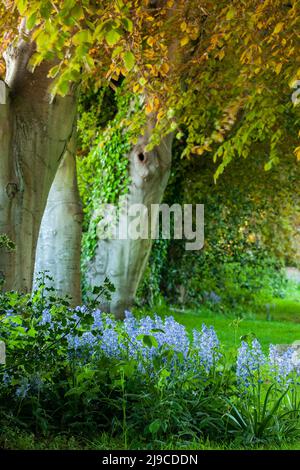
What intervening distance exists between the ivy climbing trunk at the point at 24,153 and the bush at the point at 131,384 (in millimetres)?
1296

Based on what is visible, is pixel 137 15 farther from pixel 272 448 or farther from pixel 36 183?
pixel 272 448

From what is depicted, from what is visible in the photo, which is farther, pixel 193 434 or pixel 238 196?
pixel 238 196

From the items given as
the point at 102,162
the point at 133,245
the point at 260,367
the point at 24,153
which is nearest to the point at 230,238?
the point at 133,245

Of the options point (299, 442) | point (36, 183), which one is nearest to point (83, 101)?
point (36, 183)

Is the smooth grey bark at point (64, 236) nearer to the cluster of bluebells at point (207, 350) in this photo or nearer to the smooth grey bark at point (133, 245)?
the smooth grey bark at point (133, 245)

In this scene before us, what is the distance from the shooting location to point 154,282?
14.2 m

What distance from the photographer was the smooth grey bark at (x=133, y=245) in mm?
11711

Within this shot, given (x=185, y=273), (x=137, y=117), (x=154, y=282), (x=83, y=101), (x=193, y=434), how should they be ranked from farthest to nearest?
(x=185, y=273) → (x=154, y=282) → (x=83, y=101) → (x=137, y=117) → (x=193, y=434)

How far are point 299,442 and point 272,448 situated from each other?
0.86ft

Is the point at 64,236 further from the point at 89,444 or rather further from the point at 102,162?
the point at 89,444

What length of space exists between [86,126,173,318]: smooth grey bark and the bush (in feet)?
21.5

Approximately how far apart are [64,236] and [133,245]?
Answer: 7.79 feet

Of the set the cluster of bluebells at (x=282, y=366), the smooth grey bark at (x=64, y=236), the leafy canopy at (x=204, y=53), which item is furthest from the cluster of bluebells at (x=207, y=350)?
the smooth grey bark at (x=64, y=236)

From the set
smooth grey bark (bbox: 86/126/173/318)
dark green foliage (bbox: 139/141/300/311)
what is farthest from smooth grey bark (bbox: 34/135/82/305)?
dark green foliage (bbox: 139/141/300/311)
